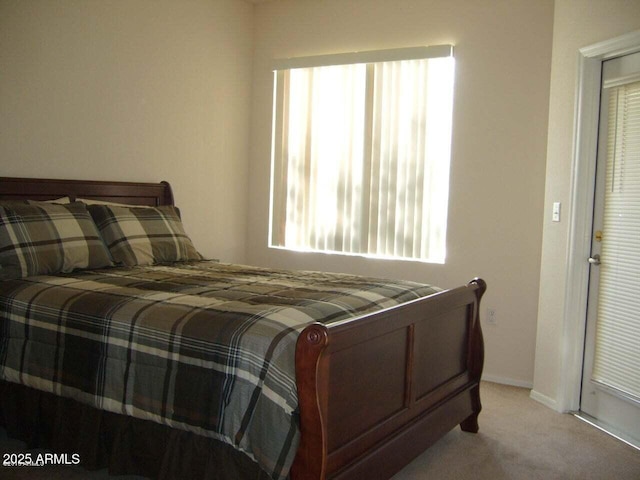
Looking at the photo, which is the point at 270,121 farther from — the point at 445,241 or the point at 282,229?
the point at 445,241

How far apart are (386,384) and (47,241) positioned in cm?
179

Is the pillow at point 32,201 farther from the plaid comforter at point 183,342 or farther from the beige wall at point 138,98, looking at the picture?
the plaid comforter at point 183,342

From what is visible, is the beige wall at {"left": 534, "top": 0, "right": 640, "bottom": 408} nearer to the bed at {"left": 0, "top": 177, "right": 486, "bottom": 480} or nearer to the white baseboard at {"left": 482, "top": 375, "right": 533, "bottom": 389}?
the white baseboard at {"left": 482, "top": 375, "right": 533, "bottom": 389}

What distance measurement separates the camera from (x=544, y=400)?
3629 millimetres

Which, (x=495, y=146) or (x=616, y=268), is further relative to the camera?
(x=495, y=146)

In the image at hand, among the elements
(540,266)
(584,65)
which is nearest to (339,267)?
(540,266)

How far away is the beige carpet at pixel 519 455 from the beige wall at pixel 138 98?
1672 mm

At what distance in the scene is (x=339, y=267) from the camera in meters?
4.64

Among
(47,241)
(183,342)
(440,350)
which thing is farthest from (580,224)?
(47,241)

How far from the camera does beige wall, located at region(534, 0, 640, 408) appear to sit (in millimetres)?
3406

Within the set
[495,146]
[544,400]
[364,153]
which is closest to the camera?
[544,400]

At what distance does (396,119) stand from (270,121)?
1.10 metres

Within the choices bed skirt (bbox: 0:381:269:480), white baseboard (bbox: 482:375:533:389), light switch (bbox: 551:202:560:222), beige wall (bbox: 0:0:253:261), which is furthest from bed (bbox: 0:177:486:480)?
white baseboard (bbox: 482:375:533:389)

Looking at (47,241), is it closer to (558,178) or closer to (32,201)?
(32,201)
